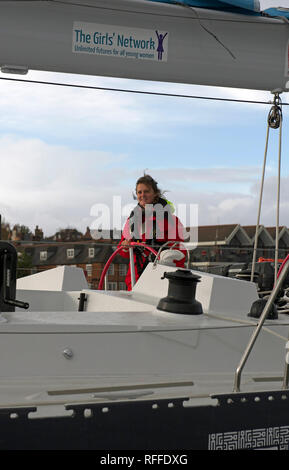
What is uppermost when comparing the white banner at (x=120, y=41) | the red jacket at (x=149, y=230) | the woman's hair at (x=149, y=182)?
the white banner at (x=120, y=41)

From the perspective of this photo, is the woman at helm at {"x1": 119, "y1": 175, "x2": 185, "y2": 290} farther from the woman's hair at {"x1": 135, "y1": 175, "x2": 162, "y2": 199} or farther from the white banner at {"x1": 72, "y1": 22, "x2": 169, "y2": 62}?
the white banner at {"x1": 72, "y1": 22, "x2": 169, "y2": 62}

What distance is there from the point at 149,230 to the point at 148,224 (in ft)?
0.19

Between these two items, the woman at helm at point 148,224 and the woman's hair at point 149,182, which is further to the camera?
the woman's hair at point 149,182

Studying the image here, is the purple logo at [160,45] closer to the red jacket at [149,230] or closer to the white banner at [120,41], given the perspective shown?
the white banner at [120,41]

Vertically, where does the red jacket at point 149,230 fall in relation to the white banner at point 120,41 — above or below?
below

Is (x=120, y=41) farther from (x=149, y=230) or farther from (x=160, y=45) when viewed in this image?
(x=149, y=230)

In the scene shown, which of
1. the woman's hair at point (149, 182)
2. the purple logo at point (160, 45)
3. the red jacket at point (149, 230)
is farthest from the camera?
the woman's hair at point (149, 182)

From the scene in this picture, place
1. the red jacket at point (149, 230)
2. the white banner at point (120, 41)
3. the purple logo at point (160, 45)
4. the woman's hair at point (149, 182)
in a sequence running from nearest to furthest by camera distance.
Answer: the white banner at point (120, 41)
the purple logo at point (160, 45)
the red jacket at point (149, 230)
the woman's hair at point (149, 182)

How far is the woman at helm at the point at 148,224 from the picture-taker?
4.30 m

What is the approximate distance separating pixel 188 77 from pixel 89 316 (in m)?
1.35

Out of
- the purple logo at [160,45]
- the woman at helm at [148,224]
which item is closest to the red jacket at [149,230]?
the woman at helm at [148,224]

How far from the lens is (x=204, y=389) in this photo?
2299 mm

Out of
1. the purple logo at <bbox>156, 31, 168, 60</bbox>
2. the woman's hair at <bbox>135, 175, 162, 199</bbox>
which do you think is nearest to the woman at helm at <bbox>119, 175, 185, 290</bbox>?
the woman's hair at <bbox>135, 175, 162, 199</bbox>

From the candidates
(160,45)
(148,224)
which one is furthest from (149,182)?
(160,45)
